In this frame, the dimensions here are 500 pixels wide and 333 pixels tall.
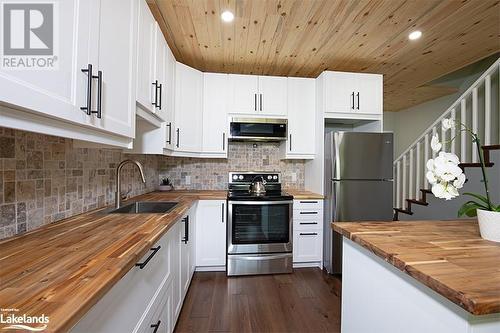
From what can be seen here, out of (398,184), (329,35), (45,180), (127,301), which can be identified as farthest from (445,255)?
(398,184)

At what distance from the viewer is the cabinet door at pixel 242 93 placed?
9.19 ft

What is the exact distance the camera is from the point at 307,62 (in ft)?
8.82

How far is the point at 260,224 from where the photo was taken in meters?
2.50

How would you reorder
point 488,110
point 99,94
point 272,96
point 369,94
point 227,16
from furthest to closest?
point 272,96, point 369,94, point 488,110, point 227,16, point 99,94

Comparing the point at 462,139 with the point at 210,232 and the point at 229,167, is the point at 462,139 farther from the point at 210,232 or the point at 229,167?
the point at 210,232

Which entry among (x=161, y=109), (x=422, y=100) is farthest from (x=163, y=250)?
(x=422, y=100)

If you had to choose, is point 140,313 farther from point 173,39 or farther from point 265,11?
point 173,39

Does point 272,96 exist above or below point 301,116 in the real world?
above

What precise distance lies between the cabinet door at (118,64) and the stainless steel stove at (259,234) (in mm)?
1485

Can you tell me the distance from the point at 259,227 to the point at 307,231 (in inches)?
23.4

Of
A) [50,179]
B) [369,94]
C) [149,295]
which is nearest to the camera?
[149,295]

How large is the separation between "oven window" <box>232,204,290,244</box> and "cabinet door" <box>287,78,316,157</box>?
80 centimetres

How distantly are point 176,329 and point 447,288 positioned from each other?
1.76 m

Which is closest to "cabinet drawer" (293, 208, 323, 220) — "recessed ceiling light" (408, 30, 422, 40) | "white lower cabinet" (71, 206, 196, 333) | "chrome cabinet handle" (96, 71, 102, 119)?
"white lower cabinet" (71, 206, 196, 333)
